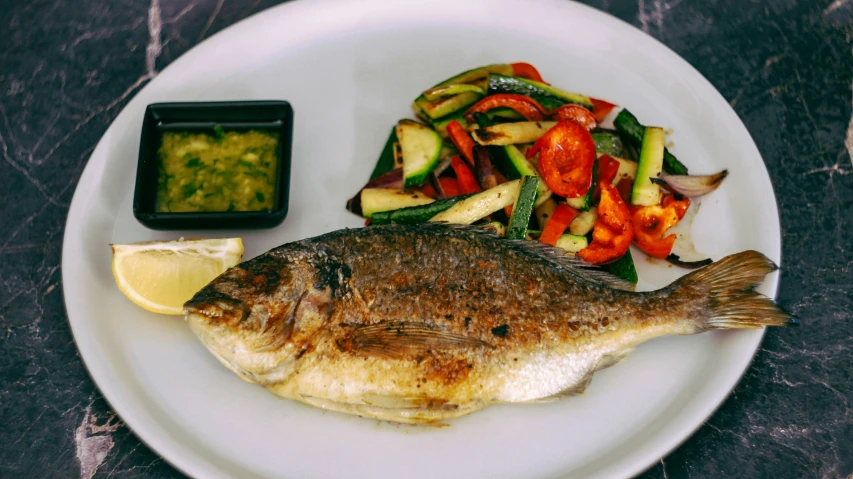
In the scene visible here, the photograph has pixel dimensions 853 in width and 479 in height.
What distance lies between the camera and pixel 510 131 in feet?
11.6

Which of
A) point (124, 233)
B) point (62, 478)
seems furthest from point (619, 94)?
point (62, 478)

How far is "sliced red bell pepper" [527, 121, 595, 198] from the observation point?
3.36 meters

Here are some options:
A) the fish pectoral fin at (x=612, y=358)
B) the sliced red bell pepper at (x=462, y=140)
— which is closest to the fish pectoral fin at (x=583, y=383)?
the fish pectoral fin at (x=612, y=358)

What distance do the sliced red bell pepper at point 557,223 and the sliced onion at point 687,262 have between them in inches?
21.9

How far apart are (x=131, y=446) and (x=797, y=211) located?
3912 millimetres

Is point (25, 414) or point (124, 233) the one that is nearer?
point (25, 414)

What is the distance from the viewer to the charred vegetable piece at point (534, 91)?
12.1 ft

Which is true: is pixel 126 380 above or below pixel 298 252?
below

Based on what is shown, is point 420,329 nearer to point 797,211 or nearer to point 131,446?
point 131,446

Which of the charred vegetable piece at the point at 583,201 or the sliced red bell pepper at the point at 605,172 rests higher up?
the sliced red bell pepper at the point at 605,172

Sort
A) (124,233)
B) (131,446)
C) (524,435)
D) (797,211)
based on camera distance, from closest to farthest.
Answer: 1. (524,435)
2. (131,446)
3. (124,233)
4. (797,211)

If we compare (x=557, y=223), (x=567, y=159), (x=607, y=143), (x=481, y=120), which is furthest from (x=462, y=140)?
(x=607, y=143)

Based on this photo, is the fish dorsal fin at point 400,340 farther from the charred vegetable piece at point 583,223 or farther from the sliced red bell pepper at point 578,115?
the sliced red bell pepper at point 578,115

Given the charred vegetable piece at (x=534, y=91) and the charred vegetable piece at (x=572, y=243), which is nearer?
the charred vegetable piece at (x=572, y=243)
